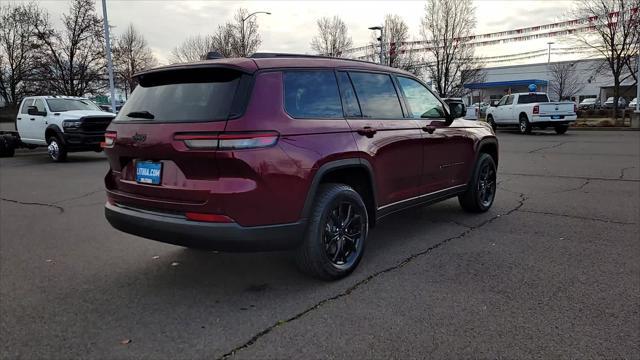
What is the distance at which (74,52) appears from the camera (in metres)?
33.2

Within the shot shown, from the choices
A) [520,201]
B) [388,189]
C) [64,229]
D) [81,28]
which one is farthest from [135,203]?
[81,28]

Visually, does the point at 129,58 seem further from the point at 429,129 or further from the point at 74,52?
the point at 429,129

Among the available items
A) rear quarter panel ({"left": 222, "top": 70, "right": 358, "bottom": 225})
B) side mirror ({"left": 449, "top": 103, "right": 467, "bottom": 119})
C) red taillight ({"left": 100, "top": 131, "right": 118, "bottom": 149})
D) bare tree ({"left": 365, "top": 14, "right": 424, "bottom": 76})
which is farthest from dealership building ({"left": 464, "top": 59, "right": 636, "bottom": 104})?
red taillight ({"left": 100, "top": 131, "right": 118, "bottom": 149})

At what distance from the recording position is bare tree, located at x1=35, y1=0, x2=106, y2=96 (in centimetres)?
3253

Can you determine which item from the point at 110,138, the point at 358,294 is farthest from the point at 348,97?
the point at 110,138

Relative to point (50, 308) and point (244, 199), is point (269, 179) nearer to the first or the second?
point (244, 199)

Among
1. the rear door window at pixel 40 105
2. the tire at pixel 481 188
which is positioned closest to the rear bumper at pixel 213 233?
the tire at pixel 481 188

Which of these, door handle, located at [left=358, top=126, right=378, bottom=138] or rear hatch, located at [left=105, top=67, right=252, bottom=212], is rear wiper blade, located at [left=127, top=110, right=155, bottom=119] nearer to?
rear hatch, located at [left=105, top=67, right=252, bottom=212]

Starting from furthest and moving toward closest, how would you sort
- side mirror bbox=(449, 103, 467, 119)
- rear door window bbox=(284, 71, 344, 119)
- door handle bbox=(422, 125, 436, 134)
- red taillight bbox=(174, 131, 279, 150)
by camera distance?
side mirror bbox=(449, 103, 467, 119) < door handle bbox=(422, 125, 436, 134) < rear door window bbox=(284, 71, 344, 119) < red taillight bbox=(174, 131, 279, 150)

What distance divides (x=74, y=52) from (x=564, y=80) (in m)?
57.7

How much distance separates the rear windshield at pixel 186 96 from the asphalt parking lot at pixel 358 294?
1.39 metres

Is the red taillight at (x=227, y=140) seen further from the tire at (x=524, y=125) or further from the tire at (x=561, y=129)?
the tire at (x=561, y=129)

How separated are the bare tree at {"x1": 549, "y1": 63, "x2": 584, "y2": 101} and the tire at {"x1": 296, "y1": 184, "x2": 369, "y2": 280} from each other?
66.4m

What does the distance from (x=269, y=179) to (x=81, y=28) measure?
1386 inches
